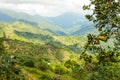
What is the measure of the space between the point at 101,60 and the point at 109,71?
69265 millimetres

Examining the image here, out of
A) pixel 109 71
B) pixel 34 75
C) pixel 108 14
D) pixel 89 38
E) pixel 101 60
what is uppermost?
pixel 108 14

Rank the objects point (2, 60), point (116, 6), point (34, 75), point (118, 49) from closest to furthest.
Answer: point (116, 6), point (118, 49), point (2, 60), point (34, 75)

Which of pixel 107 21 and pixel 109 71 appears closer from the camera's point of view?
pixel 107 21

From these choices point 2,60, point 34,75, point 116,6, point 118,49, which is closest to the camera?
point 116,6

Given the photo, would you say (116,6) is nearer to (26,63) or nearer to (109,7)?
(109,7)

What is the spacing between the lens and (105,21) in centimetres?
1894

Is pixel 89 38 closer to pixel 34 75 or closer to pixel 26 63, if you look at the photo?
pixel 34 75

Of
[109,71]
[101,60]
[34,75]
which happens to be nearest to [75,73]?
[34,75]

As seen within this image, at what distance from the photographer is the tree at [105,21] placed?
1811cm

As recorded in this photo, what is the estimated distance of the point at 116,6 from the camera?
18.1m

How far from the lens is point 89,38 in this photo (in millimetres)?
18672

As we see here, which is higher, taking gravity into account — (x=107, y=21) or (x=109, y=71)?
(x=107, y=21)

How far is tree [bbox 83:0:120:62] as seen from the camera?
713 inches

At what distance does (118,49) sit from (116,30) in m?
1.27
